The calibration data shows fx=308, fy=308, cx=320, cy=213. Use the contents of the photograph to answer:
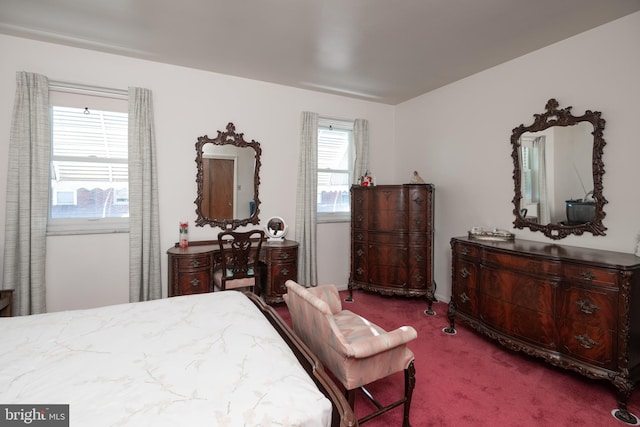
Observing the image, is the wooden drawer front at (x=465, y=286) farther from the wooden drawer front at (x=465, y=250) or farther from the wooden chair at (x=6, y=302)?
the wooden chair at (x=6, y=302)

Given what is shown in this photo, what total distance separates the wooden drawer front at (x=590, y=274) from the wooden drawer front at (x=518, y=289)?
159 millimetres

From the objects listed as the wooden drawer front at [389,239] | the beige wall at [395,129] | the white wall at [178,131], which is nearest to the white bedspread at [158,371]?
the white wall at [178,131]

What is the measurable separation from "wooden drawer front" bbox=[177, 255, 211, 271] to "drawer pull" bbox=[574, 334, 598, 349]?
3.26m

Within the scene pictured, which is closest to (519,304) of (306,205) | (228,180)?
(306,205)

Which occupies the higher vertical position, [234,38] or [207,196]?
[234,38]

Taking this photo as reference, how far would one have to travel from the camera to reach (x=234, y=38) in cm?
290

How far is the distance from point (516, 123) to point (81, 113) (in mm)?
4537

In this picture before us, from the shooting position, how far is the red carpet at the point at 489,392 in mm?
1935

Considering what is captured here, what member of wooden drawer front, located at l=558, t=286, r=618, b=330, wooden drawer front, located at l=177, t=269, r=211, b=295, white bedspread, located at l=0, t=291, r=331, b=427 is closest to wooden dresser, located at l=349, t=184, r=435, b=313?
wooden drawer front, located at l=558, t=286, r=618, b=330

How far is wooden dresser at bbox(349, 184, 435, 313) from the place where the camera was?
12.4 feet

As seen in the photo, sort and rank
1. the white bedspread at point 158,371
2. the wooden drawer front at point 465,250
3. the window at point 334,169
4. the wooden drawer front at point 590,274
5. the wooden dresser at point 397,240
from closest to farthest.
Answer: the white bedspread at point 158,371 < the wooden drawer front at point 590,274 < the wooden drawer front at point 465,250 < the wooden dresser at point 397,240 < the window at point 334,169

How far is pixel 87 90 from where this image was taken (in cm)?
314

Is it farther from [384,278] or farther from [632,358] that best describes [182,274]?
[632,358]

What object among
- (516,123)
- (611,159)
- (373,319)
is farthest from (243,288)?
(611,159)
